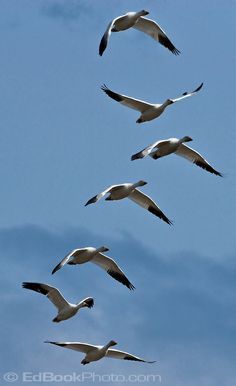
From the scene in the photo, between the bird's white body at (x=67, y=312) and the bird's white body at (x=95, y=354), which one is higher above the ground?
the bird's white body at (x=67, y=312)

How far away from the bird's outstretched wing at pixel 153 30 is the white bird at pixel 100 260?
4.71m

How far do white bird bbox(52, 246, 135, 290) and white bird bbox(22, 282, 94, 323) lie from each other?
66cm

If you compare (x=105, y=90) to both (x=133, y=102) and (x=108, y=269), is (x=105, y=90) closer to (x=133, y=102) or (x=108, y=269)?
(x=133, y=102)

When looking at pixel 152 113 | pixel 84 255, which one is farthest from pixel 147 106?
pixel 84 255

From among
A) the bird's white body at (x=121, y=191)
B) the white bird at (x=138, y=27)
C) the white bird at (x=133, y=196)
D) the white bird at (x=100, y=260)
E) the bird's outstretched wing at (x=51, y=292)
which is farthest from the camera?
the bird's white body at (x=121, y=191)

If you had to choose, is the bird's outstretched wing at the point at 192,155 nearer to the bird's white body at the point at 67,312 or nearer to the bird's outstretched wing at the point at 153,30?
the bird's outstretched wing at the point at 153,30

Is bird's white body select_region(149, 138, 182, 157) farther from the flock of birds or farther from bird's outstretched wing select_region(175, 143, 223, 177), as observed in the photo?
bird's outstretched wing select_region(175, 143, 223, 177)

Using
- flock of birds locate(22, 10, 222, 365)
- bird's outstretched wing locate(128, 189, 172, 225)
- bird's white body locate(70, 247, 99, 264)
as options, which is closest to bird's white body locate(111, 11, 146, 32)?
flock of birds locate(22, 10, 222, 365)

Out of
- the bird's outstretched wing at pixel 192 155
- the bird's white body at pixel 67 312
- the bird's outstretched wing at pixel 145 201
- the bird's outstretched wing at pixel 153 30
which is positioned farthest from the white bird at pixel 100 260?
the bird's outstretched wing at pixel 153 30

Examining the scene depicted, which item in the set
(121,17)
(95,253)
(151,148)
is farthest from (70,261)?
(121,17)

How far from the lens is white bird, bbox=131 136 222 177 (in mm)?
27394

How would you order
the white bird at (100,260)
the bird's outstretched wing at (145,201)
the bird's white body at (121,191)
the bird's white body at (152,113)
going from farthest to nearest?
the bird's outstretched wing at (145,201)
the bird's white body at (152,113)
the bird's white body at (121,191)
the white bird at (100,260)

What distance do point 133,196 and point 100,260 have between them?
1.56m

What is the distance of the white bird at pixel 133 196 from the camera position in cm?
2755
